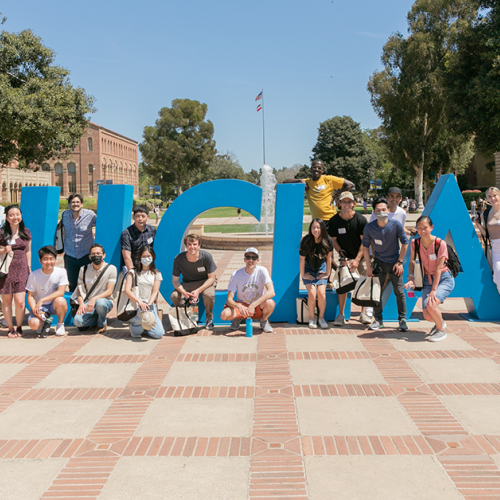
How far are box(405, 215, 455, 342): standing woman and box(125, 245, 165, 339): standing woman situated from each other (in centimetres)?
326

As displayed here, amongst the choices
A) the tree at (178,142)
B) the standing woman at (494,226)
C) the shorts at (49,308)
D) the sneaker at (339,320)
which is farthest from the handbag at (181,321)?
the tree at (178,142)

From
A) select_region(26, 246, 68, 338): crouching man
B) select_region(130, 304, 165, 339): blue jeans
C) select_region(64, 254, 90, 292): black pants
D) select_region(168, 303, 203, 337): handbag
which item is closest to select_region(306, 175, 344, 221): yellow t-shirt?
select_region(168, 303, 203, 337): handbag

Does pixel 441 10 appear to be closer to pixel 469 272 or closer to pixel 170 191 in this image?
pixel 469 272

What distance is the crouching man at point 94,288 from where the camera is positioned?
252 inches

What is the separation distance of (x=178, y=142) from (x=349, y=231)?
58.4m

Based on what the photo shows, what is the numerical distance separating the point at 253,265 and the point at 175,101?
61.5 m

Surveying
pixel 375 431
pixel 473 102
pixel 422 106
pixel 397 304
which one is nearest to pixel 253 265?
pixel 397 304

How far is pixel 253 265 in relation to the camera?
6.35 meters

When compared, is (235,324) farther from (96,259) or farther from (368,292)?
(96,259)

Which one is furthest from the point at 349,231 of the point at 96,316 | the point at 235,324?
the point at 96,316

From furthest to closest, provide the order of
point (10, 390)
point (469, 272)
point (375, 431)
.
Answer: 1. point (469, 272)
2. point (10, 390)
3. point (375, 431)

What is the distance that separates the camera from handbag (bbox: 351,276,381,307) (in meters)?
6.32

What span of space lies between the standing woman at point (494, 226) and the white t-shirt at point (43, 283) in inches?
226

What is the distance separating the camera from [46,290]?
635cm
